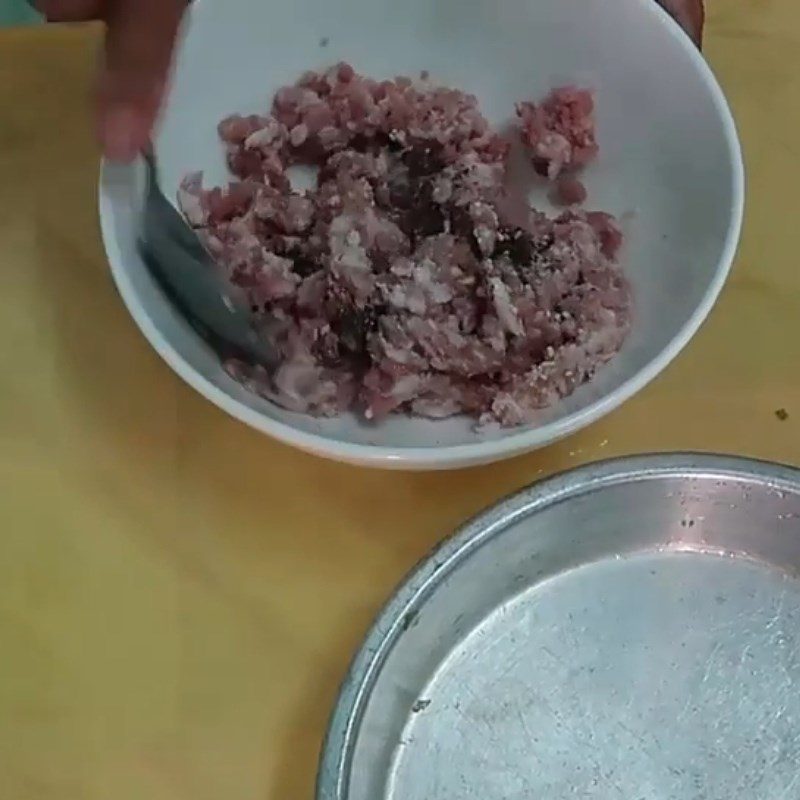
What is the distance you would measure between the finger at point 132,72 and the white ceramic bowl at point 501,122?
11 cm

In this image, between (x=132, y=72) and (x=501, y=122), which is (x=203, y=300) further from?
(x=501, y=122)

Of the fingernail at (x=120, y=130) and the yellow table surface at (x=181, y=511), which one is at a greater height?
the fingernail at (x=120, y=130)

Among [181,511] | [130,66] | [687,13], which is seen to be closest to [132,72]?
[130,66]

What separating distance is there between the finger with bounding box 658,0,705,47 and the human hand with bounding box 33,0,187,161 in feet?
1.25

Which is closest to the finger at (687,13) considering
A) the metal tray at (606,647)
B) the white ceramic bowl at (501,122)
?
the white ceramic bowl at (501,122)

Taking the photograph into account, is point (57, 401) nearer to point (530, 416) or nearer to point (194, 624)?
point (194, 624)

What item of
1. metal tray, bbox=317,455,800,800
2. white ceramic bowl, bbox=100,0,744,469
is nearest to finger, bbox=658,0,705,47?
white ceramic bowl, bbox=100,0,744,469

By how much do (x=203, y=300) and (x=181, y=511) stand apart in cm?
15

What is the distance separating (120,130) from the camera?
734mm

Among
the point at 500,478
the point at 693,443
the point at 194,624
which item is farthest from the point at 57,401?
the point at 693,443

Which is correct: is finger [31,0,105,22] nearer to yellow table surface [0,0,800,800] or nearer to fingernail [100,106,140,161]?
fingernail [100,106,140,161]

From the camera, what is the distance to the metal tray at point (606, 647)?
0.80 metres

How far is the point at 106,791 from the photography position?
0.80 meters

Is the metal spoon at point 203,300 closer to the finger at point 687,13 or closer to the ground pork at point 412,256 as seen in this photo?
the ground pork at point 412,256
